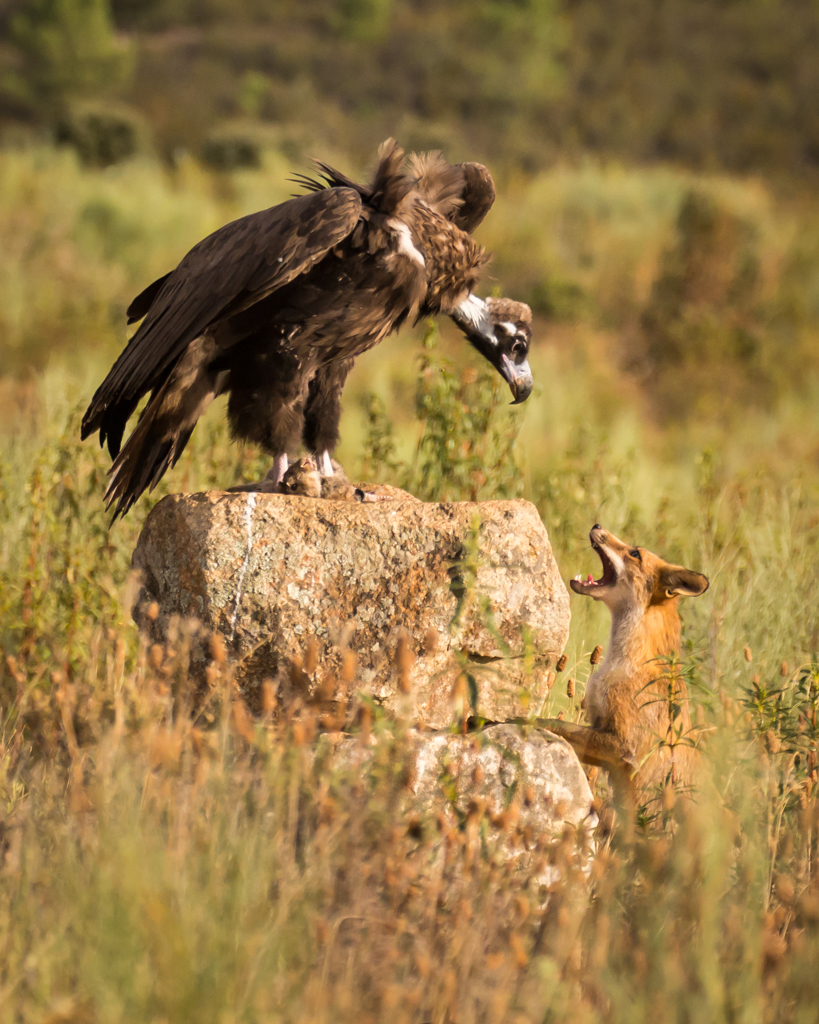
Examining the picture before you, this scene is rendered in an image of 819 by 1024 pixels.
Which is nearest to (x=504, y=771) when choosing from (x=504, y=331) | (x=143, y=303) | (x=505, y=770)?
(x=505, y=770)

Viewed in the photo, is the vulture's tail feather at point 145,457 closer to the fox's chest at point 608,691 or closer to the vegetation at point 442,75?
the fox's chest at point 608,691

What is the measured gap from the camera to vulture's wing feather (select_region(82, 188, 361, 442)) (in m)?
3.41

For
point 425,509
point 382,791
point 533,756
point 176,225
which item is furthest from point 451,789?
point 176,225

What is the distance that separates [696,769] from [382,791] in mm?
1427

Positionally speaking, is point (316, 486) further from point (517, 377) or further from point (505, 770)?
point (505, 770)

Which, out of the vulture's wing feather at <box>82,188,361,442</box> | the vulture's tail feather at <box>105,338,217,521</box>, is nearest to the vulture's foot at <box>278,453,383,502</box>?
the vulture's tail feather at <box>105,338,217,521</box>

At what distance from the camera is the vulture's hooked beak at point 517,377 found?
400cm

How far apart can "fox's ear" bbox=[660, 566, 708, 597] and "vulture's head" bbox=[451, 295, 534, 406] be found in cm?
86

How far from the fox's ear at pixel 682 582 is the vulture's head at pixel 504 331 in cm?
86

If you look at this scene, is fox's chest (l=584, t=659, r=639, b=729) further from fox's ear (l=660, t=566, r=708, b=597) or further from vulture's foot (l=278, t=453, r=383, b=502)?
vulture's foot (l=278, t=453, r=383, b=502)

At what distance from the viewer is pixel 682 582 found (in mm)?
3605

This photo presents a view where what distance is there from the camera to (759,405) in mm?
14727

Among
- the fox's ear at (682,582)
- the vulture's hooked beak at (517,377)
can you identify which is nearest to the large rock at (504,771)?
the fox's ear at (682,582)

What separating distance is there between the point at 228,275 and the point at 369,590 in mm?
1145
